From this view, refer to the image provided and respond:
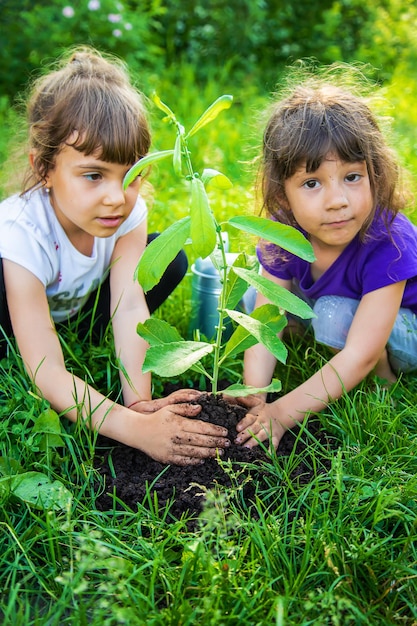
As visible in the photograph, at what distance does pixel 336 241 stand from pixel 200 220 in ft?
2.37

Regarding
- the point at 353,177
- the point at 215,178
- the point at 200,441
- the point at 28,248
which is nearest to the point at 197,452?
the point at 200,441

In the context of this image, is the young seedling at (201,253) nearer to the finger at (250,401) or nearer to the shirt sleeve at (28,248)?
the finger at (250,401)

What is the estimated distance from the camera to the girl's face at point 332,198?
209cm

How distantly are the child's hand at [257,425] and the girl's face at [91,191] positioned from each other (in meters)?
0.67

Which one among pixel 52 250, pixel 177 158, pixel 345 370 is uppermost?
pixel 177 158

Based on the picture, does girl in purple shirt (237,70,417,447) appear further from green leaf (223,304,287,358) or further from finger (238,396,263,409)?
green leaf (223,304,287,358)

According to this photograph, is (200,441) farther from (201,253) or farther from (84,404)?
(201,253)

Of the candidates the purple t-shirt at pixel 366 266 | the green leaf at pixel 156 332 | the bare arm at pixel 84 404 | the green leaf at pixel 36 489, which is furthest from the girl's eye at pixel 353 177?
the green leaf at pixel 36 489

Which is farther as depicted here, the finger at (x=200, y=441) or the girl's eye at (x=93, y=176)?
the girl's eye at (x=93, y=176)

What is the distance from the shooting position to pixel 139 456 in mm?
2018

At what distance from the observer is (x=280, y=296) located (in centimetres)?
172

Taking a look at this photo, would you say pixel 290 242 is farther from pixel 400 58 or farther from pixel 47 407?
pixel 400 58

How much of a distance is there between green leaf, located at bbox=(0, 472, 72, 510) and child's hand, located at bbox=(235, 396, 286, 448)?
50 cm

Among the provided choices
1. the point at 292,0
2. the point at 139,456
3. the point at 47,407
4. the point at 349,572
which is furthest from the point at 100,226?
the point at 292,0
